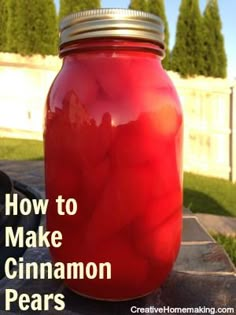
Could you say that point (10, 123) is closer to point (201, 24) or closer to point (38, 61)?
point (38, 61)

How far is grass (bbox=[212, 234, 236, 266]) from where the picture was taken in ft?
6.75

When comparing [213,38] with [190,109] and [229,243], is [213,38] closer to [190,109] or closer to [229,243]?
[190,109]

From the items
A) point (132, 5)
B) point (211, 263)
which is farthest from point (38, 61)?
point (211, 263)

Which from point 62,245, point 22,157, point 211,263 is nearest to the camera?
point 62,245

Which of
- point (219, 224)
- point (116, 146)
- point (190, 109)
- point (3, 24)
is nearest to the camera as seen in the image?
point (116, 146)

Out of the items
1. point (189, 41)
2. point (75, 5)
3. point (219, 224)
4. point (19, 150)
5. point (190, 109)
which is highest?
point (75, 5)

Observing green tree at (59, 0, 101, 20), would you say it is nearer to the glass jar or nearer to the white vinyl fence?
the white vinyl fence

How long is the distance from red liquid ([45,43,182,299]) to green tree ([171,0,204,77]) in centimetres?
703

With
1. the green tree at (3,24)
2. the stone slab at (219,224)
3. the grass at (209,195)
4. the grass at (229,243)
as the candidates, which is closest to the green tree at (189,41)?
the grass at (209,195)

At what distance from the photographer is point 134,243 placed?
2.95 feet

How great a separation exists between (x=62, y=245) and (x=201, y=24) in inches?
296

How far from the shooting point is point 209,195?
5180 millimetres

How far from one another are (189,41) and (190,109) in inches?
55.0

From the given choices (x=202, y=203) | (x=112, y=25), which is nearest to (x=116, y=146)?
(x=112, y=25)
